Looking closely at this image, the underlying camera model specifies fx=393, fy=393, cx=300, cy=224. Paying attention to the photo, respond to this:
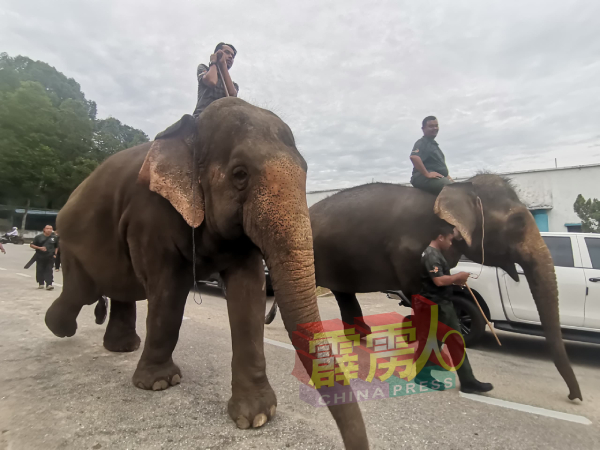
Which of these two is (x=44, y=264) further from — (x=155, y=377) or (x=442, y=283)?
(x=442, y=283)

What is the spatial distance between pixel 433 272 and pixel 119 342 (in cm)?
325

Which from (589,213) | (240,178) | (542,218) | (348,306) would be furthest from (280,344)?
(542,218)

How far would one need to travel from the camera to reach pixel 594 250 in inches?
201

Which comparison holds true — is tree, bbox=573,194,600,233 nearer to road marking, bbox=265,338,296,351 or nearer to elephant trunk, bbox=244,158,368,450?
road marking, bbox=265,338,296,351

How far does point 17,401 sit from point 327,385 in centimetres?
233

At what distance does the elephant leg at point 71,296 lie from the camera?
12.6ft

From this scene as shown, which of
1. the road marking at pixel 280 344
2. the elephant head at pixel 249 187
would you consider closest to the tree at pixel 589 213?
the road marking at pixel 280 344

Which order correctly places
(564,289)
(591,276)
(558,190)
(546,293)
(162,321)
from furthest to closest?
1. (558,190)
2. (564,289)
3. (591,276)
4. (546,293)
5. (162,321)

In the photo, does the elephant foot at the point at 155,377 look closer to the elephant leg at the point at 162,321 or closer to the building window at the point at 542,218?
the elephant leg at the point at 162,321

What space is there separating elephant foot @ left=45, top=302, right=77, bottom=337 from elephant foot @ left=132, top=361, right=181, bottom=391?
4.46 ft

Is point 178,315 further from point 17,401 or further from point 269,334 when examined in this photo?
point 269,334

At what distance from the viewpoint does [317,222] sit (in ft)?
16.3

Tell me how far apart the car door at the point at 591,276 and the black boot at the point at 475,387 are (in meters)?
2.53

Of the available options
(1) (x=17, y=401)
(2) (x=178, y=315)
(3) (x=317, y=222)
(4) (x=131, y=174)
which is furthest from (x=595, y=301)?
(1) (x=17, y=401)
